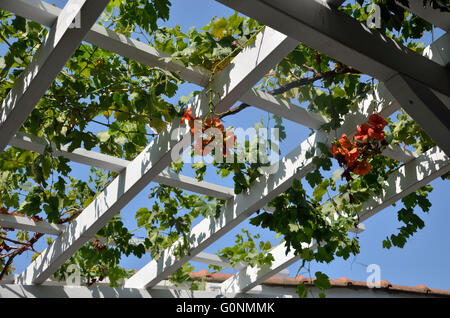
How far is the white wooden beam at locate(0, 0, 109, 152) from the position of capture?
1946 millimetres

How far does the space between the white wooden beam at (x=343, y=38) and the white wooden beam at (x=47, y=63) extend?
1.64 feet

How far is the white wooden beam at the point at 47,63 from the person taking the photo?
6.39 ft

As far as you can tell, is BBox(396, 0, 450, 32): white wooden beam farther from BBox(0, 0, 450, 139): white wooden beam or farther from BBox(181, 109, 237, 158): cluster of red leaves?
BBox(181, 109, 237, 158): cluster of red leaves

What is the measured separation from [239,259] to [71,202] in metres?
1.55

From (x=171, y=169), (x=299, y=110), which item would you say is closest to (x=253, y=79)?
(x=299, y=110)

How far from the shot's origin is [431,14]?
7.70ft

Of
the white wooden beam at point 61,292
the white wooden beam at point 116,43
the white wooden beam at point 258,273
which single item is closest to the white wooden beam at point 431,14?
the white wooden beam at point 116,43

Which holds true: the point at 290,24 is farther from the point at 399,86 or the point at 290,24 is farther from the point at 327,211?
the point at 327,211

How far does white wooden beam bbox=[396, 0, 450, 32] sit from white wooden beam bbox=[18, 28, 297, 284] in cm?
50

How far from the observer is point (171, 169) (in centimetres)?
366

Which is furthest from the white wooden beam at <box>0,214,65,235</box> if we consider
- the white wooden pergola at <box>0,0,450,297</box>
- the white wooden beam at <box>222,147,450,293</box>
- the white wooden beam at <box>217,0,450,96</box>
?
the white wooden beam at <box>217,0,450,96</box>

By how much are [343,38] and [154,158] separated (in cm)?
136

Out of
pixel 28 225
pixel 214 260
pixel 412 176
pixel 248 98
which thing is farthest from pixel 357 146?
pixel 214 260

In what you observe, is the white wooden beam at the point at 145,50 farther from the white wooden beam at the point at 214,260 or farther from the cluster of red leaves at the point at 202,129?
the white wooden beam at the point at 214,260
